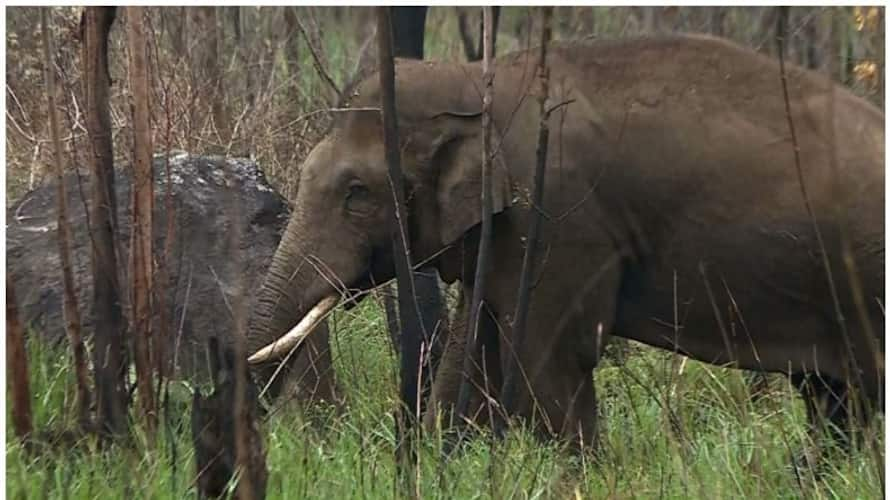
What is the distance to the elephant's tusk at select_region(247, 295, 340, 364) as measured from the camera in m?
5.89

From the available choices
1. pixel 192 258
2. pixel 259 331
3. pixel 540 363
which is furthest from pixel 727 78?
pixel 192 258

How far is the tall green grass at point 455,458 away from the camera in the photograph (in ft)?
14.3

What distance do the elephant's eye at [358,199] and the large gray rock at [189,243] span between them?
0.54 metres

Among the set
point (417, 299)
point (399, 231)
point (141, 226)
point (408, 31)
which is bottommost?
point (417, 299)

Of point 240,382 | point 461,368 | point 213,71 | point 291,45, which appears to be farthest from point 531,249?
point 291,45

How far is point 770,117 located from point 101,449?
2.36m

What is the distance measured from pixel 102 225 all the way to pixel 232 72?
407 cm

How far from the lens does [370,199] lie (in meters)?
6.05

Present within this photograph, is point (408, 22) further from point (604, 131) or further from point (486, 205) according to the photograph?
point (486, 205)

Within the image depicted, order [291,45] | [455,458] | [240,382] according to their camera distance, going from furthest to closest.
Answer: [291,45] → [455,458] → [240,382]

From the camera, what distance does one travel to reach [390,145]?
17.0ft

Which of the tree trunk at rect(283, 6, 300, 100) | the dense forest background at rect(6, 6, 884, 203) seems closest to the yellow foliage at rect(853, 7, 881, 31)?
the dense forest background at rect(6, 6, 884, 203)

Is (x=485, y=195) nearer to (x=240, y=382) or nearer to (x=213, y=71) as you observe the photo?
(x=240, y=382)

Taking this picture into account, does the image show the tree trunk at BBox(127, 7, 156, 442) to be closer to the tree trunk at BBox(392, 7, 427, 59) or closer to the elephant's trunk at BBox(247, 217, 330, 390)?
the elephant's trunk at BBox(247, 217, 330, 390)
